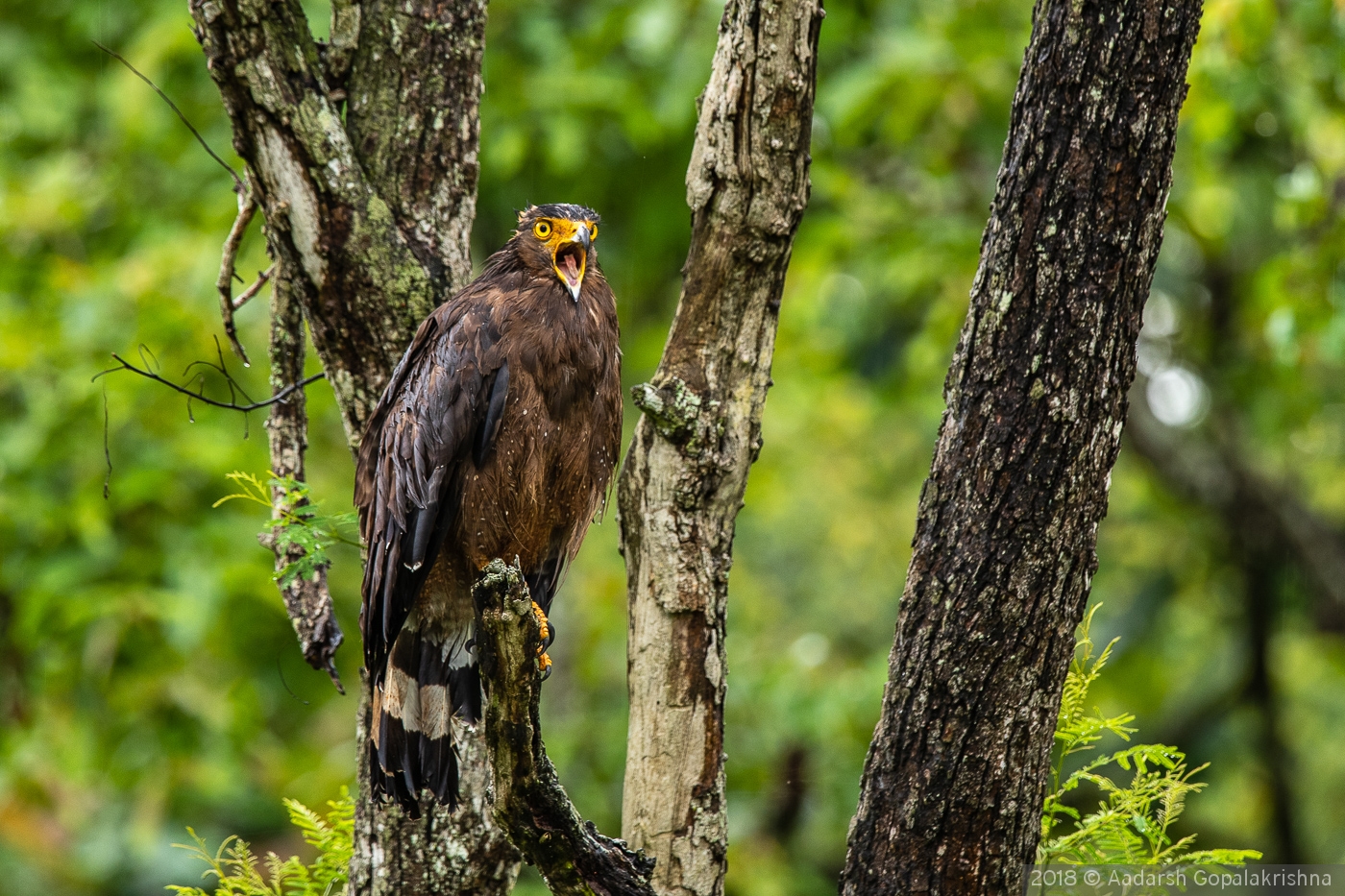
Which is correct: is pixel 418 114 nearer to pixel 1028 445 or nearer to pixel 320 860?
pixel 1028 445

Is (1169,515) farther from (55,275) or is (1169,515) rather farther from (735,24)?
(55,275)

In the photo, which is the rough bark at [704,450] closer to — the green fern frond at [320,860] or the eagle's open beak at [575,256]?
the eagle's open beak at [575,256]

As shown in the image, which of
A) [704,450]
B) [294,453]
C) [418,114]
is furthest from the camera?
[294,453]

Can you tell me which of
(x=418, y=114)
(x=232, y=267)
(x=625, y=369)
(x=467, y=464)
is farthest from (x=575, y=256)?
(x=625, y=369)

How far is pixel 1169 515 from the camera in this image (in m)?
8.54

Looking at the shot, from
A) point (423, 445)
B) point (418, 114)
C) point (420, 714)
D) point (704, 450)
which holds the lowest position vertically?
point (420, 714)

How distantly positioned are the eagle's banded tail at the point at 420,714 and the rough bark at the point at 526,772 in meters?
0.59

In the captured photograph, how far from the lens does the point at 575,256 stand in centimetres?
364

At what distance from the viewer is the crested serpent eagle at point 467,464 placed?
10.8 ft

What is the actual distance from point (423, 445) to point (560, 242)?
775 mm

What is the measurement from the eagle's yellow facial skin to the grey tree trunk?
0.23 meters

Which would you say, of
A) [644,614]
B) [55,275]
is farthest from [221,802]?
[644,614]

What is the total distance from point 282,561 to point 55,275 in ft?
12.8

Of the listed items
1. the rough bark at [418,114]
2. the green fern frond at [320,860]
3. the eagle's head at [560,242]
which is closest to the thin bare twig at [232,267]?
the rough bark at [418,114]
